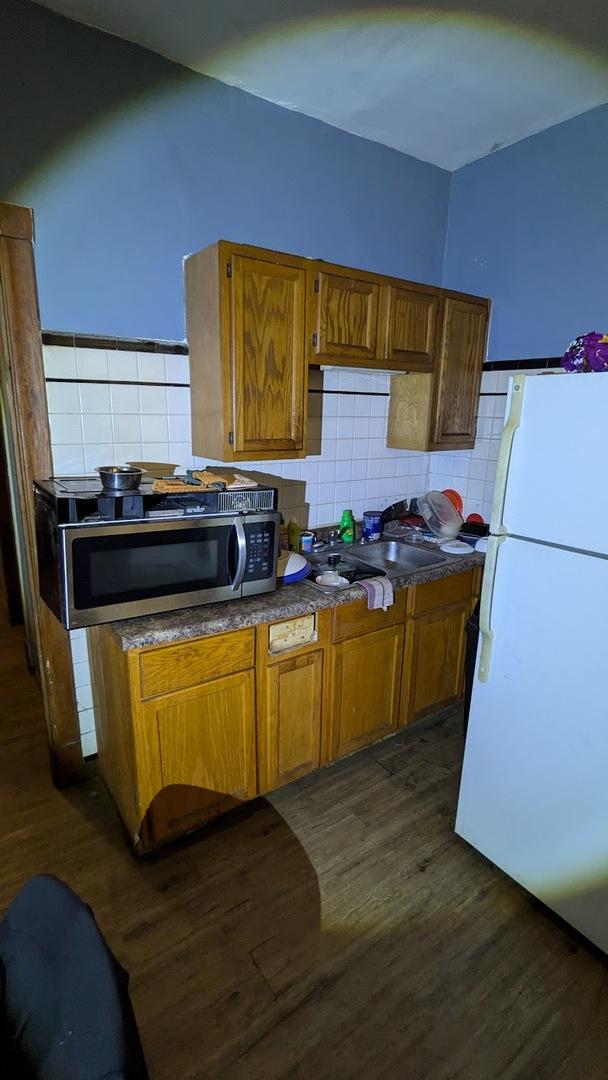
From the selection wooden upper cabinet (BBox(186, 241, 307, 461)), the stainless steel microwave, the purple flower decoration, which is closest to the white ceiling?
wooden upper cabinet (BBox(186, 241, 307, 461))

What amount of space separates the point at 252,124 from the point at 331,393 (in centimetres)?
111

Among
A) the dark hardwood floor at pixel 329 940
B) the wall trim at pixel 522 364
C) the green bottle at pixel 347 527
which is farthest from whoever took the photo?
the green bottle at pixel 347 527

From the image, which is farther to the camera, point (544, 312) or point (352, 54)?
point (544, 312)

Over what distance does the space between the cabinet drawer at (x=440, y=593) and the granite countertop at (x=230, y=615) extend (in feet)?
0.32

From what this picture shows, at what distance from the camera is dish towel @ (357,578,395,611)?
204 centimetres

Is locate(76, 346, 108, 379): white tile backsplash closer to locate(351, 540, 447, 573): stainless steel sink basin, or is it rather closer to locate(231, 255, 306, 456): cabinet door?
locate(231, 255, 306, 456): cabinet door

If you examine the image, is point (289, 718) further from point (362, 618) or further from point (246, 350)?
point (246, 350)

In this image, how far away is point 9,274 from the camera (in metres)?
1.73

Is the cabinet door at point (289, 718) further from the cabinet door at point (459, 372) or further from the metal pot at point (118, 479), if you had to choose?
the cabinet door at point (459, 372)

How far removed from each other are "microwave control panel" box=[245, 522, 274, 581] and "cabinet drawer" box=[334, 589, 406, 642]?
1.09 feet

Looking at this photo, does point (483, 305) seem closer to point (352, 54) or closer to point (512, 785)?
point (352, 54)

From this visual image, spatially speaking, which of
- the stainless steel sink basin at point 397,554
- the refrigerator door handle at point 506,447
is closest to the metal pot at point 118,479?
the refrigerator door handle at point 506,447

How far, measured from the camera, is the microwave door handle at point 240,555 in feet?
5.78

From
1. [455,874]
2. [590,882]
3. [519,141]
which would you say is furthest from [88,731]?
[519,141]
